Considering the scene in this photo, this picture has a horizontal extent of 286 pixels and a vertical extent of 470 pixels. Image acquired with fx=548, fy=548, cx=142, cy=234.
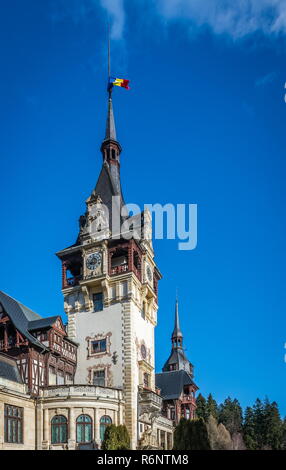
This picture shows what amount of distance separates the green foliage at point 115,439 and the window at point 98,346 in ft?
27.8

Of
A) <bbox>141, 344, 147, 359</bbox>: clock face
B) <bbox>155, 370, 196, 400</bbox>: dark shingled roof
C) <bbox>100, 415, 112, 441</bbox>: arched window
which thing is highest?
<bbox>141, 344, 147, 359</bbox>: clock face

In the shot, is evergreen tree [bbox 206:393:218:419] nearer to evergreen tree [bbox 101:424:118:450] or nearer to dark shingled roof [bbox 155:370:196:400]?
dark shingled roof [bbox 155:370:196:400]

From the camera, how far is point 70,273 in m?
52.0

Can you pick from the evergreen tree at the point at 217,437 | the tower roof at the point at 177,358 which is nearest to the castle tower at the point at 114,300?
the evergreen tree at the point at 217,437

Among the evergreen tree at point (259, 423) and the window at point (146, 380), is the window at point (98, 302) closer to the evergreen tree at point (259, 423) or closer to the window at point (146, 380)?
the window at point (146, 380)

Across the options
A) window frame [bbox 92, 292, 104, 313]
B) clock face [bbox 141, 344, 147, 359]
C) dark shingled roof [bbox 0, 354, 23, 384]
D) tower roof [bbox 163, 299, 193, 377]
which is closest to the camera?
dark shingled roof [bbox 0, 354, 23, 384]

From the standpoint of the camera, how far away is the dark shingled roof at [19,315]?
41713 mm

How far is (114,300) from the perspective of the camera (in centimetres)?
4738

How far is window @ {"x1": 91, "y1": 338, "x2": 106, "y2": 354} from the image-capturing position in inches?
1826

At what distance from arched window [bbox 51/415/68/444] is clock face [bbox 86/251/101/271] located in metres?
13.8

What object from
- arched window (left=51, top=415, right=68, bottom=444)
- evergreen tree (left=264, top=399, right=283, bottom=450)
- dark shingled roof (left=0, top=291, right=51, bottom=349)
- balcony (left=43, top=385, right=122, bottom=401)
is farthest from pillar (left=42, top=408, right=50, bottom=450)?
evergreen tree (left=264, top=399, right=283, bottom=450)

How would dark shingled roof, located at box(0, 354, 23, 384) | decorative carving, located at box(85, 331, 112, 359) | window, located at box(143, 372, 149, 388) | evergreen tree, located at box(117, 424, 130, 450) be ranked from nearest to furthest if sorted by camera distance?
evergreen tree, located at box(117, 424, 130, 450)
dark shingled roof, located at box(0, 354, 23, 384)
decorative carving, located at box(85, 331, 112, 359)
window, located at box(143, 372, 149, 388)

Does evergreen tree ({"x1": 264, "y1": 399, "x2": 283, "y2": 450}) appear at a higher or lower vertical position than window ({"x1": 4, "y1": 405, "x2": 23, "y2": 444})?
lower
